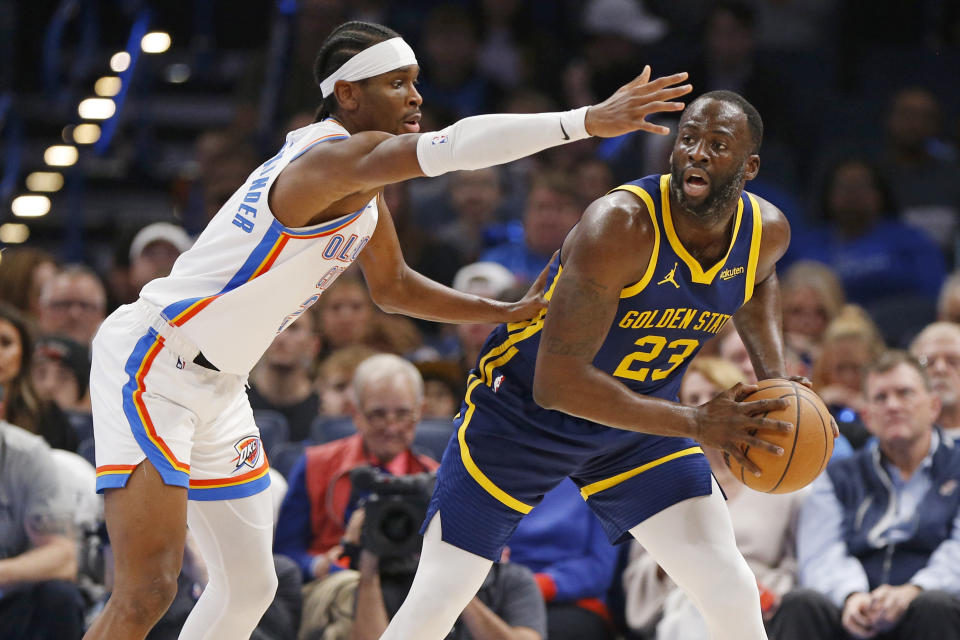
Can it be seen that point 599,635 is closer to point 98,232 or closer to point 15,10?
point 98,232

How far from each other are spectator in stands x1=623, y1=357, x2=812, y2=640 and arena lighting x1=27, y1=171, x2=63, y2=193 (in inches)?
247

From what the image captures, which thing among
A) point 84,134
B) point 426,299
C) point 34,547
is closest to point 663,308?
point 426,299

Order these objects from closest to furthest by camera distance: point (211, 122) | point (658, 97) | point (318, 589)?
point (658, 97) → point (318, 589) → point (211, 122)

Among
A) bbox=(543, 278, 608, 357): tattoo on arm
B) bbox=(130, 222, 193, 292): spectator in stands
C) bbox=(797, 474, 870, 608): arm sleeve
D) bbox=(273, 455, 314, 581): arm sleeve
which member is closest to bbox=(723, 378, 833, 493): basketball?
bbox=(543, 278, 608, 357): tattoo on arm

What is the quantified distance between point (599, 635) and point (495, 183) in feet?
12.9

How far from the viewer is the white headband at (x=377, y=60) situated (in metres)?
4.11

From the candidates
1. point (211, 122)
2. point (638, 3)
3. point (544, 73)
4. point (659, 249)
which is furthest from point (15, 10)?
point (659, 249)

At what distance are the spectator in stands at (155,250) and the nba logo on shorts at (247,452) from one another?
403 centimetres

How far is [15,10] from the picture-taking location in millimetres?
10555

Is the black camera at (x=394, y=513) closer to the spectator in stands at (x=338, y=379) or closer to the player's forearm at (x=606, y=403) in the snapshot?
the player's forearm at (x=606, y=403)

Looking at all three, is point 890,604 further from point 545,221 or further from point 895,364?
point 545,221

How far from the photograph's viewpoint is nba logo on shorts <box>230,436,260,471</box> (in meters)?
4.22

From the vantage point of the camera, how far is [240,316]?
4031 mm

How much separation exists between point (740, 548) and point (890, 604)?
28.8 inches
